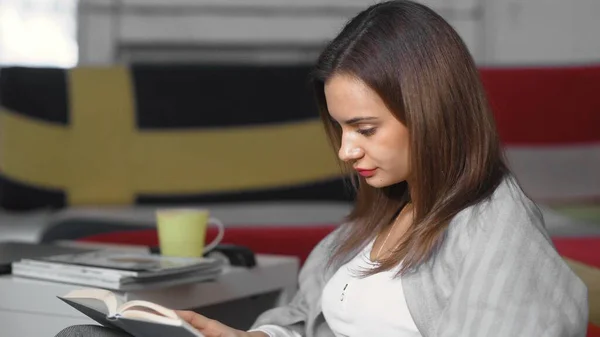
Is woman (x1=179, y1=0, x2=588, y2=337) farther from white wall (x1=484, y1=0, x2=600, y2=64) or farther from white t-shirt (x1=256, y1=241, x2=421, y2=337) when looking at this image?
white wall (x1=484, y1=0, x2=600, y2=64)

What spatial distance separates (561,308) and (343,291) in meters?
0.30

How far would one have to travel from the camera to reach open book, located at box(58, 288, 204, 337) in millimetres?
1056

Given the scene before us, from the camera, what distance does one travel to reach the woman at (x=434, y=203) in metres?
1.07

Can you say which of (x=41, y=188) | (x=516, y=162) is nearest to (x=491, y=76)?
(x=516, y=162)

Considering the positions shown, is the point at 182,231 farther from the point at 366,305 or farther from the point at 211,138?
the point at 211,138

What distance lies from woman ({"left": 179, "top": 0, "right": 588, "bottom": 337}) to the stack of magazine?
0.72 feet

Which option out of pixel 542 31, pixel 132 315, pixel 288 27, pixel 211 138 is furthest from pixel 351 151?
pixel 542 31

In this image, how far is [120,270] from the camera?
1.42m

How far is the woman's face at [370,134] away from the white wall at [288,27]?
212cm

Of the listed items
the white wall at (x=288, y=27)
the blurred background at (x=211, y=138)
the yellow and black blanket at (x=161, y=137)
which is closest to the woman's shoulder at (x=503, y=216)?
the blurred background at (x=211, y=138)

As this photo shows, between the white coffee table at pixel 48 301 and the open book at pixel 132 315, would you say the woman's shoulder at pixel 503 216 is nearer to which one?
the open book at pixel 132 315

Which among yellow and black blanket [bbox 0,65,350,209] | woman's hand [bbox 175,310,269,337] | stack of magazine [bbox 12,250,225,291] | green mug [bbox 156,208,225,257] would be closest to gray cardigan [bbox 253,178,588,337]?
woman's hand [bbox 175,310,269,337]

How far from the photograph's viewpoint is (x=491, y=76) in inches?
118

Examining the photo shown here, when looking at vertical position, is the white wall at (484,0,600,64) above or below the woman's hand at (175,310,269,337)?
above
